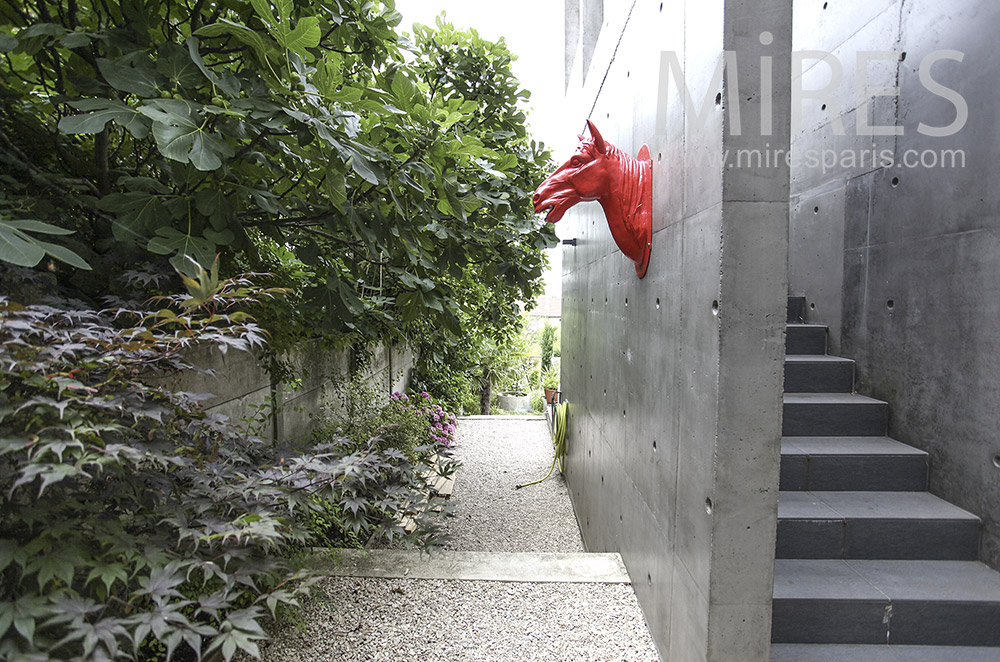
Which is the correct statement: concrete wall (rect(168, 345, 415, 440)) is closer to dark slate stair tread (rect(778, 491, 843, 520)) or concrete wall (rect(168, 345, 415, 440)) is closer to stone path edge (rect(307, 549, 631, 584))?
stone path edge (rect(307, 549, 631, 584))

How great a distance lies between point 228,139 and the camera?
1.62 m

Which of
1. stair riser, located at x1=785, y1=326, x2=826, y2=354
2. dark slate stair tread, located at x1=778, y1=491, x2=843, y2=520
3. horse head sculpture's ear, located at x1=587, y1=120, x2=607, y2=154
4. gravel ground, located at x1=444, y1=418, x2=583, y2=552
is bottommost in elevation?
gravel ground, located at x1=444, y1=418, x2=583, y2=552

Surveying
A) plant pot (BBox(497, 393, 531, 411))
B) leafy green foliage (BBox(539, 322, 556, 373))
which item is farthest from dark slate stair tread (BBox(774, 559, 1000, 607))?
leafy green foliage (BBox(539, 322, 556, 373))

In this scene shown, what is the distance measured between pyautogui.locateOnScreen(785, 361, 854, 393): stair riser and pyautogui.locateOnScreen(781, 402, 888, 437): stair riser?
0.76 feet

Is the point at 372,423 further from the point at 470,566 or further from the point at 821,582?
the point at 821,582

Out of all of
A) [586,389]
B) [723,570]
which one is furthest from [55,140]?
[586,389]

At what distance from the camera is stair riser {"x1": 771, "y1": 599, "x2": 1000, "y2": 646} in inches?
71.6

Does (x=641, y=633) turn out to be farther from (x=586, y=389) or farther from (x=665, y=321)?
(x=586, y=389)

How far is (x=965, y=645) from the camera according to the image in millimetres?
1829

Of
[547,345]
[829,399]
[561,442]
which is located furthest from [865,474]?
[547,345]

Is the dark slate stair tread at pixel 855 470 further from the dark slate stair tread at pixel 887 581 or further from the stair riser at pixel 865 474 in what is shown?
the dark slate stair tread at pixel 887 581

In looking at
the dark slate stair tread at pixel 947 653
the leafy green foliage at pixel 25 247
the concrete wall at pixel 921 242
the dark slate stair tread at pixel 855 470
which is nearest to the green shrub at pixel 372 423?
Result: the leafy green foliage at pixel 25 247

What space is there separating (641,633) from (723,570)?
749 mm

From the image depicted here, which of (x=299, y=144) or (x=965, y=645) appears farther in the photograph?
(x=965, y=645)
